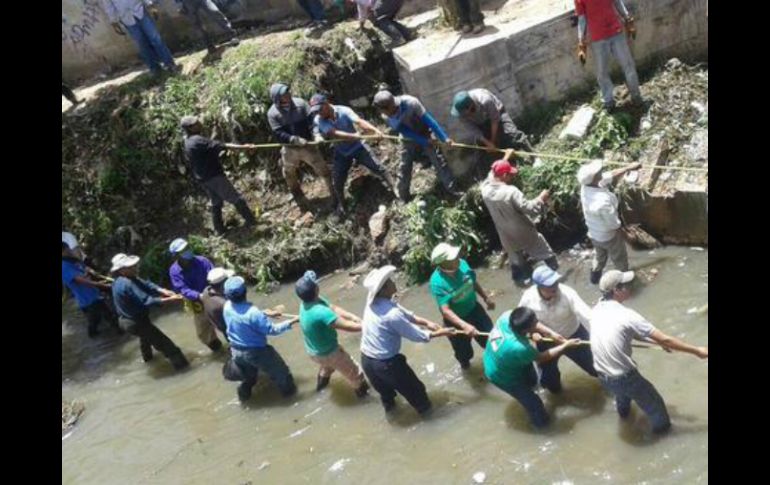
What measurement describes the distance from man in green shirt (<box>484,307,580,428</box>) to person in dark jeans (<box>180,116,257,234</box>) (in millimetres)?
5631

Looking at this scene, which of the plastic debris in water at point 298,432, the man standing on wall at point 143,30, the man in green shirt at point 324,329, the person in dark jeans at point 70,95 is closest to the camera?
the man in green shirt at point 324,329

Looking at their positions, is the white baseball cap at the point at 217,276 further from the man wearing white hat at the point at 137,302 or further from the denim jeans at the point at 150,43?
the denim jeans at the point at 150,43

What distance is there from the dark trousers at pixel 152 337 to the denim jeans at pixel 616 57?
6851 mm

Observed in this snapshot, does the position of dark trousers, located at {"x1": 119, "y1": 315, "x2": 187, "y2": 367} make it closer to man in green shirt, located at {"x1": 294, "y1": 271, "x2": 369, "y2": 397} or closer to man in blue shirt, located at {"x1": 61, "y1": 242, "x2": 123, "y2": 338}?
man in blue shirt, located at {"x1": 61, "y1": 242, "x2": 123, "y2": 338}

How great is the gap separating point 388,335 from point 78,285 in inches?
228

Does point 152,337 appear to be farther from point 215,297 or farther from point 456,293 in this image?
point 456,293

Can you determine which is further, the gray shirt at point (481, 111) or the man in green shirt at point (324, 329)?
the gray shirt at point (481, 111)

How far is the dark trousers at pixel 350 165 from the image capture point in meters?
10.4

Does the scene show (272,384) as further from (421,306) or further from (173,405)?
(421,306)

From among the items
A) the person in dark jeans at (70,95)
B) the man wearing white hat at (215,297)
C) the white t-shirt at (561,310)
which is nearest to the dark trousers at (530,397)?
the white t-shirt at (561,310)

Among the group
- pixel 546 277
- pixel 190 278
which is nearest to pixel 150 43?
pixel 190 278

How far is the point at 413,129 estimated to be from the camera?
948 centimetres

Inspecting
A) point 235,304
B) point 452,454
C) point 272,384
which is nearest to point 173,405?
point 272,384

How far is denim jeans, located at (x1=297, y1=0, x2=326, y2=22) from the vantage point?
13.0 meters
